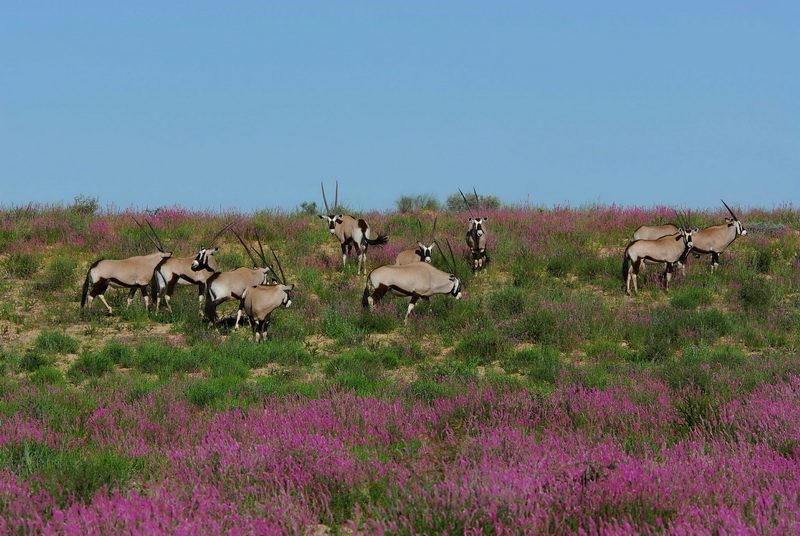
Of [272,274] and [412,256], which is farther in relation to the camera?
[412,256]

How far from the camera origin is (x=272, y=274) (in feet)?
57.4

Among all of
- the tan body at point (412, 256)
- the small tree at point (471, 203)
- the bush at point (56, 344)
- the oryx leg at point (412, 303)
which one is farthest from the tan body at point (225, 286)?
the small tree at point (471, 203)

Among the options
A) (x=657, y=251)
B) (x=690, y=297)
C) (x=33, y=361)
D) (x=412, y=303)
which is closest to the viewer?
(x=33, y=361)

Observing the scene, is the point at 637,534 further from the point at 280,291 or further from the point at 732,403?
the point at 280,291

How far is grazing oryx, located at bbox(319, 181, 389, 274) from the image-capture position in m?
20.9

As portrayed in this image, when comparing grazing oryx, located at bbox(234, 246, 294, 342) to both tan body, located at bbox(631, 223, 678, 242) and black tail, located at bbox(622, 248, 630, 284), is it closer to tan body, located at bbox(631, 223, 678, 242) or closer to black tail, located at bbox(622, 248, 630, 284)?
black tail, located at bbox(622, 248, 630, 284)

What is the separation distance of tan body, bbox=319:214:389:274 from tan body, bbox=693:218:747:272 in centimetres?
817

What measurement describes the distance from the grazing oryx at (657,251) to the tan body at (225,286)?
8.57 meters

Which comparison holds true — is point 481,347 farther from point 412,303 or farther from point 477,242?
point 477,242

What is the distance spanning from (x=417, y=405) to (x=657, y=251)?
1141 centimetres

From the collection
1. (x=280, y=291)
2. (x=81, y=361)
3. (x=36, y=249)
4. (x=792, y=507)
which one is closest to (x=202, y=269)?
(x=280, y=291)

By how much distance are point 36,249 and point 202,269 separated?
26.9 feet

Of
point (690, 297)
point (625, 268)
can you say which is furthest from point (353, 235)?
point (690, 297)

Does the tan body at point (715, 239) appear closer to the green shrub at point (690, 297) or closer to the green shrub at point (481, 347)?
the green shrub at point (690, 297)
